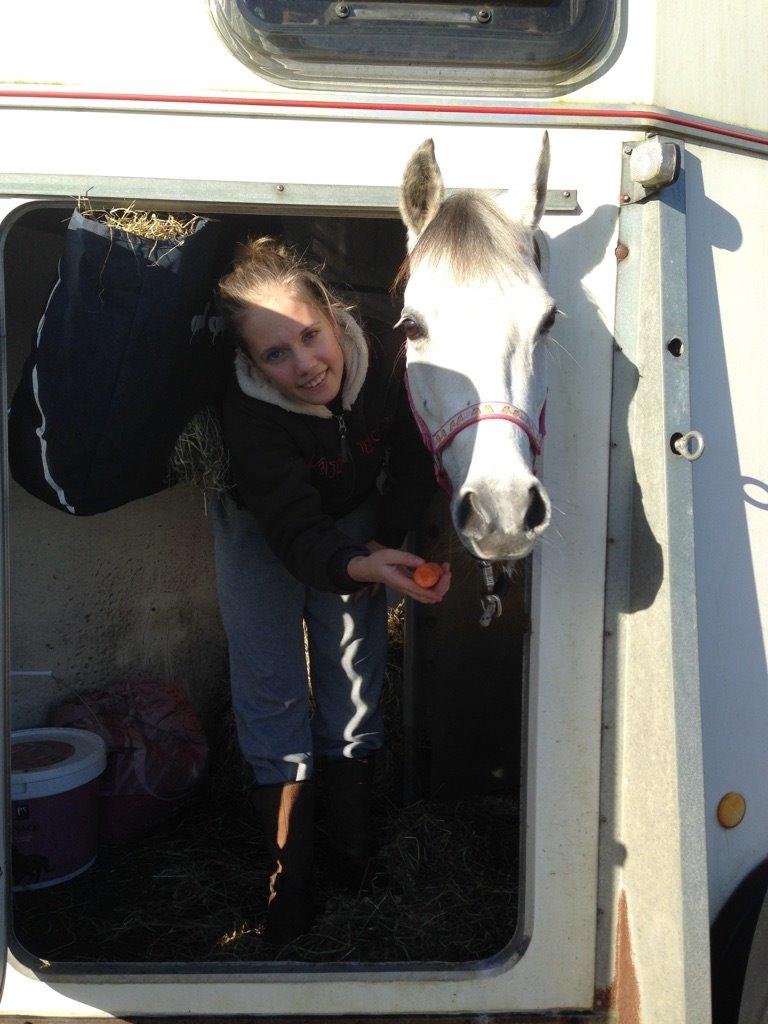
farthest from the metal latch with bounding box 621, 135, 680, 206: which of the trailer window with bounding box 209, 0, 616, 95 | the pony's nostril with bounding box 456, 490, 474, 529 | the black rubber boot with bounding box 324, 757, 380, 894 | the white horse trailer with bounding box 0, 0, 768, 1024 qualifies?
the black rubber boot with bounding box 324, 757, 380, 894

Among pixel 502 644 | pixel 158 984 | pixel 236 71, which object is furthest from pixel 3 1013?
pixel 236 71

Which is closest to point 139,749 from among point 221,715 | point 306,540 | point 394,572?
point 221,715

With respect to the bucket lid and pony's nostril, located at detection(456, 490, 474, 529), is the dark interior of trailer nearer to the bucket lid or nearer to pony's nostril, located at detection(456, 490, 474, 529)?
the bucket lid

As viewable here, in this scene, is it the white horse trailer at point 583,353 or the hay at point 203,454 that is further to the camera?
the hay at point 203,454

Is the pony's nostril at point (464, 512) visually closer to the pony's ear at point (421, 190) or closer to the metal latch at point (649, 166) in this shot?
the pony's ear at point (421, 190)

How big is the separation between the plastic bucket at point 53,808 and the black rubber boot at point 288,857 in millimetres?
658

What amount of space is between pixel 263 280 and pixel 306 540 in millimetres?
675

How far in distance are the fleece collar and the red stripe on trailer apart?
0.60 m

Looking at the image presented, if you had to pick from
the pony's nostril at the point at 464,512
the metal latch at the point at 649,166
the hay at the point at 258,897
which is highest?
the metal latch at the point at 649,166

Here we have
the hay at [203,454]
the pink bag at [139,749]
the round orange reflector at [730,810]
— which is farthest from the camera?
the pink bag at [139,749]

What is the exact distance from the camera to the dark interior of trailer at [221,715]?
8.25 ft

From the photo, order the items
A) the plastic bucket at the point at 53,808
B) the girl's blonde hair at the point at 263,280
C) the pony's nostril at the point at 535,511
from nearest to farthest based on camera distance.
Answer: the pony's nostril at the point at 535,511, the girl's blonde hair at the point at 263,280, the plastic bucket at the point at 53,808

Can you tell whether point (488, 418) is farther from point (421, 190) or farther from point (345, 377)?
point (345, 377)

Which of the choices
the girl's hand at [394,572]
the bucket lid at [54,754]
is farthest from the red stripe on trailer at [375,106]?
the bucket lid at [54,754]
